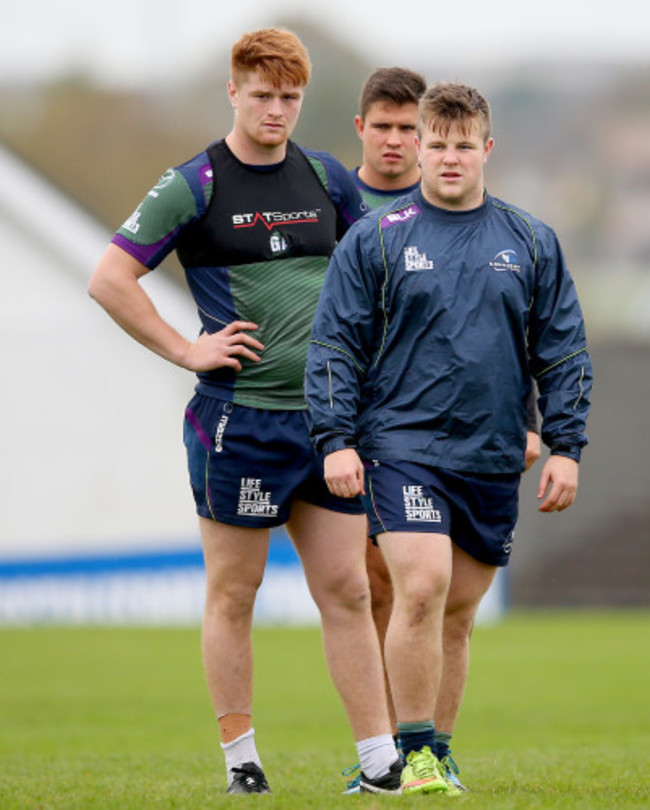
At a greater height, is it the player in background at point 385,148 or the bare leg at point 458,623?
the player in background at point 385,148

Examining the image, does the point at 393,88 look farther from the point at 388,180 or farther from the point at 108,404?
the point at 108,404

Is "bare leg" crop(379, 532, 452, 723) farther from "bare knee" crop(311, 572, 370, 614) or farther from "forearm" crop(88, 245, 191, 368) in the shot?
"forearm" crop(88, 245, 191, 368)

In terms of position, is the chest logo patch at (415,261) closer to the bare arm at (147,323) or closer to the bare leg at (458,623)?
the bare arm at (147,323)

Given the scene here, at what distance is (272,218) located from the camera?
21.5 feet

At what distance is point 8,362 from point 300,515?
17.7 metres

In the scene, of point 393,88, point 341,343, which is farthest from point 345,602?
point 393,88

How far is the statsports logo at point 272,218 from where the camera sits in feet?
21.4

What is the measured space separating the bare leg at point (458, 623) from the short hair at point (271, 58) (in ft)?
5.59

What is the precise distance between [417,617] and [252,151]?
69.4 inches

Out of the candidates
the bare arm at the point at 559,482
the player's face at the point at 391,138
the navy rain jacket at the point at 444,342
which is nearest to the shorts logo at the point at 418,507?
the navy rain jacket at the point at 444,342

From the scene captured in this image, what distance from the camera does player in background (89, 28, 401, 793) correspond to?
647 centimetres

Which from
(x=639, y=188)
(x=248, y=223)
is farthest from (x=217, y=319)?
(x=639, y=188)

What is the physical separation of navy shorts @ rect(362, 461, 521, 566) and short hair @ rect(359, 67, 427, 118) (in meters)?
1.91

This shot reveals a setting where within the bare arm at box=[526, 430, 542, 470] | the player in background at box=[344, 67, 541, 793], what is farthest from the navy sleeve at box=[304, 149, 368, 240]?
the bare arm at box=[526, 430, 542, 470]
